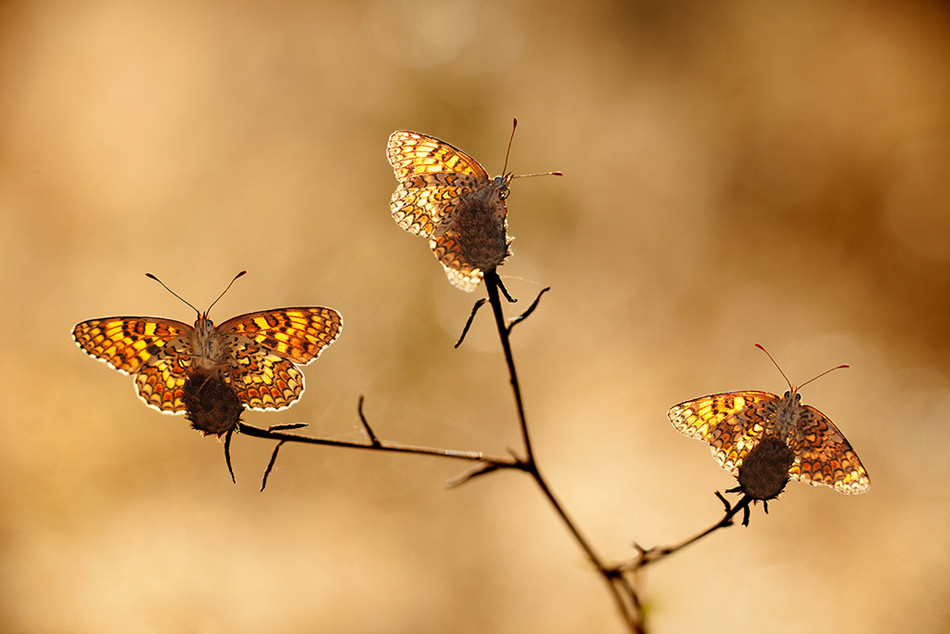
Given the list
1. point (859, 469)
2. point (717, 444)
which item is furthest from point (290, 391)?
point (859, 469)

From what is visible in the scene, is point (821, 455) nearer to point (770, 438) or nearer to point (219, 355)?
point (770, 438)

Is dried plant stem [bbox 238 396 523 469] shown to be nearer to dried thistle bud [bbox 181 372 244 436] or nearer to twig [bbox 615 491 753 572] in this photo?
dried thistle bud [bbox 181 372 244 436]

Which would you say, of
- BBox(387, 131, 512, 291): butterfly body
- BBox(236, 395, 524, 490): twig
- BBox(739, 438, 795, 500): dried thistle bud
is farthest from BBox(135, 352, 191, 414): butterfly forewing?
BBox(739, 438, 795, 500): dried thistle bud

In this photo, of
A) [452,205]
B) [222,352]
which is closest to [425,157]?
[452,205]

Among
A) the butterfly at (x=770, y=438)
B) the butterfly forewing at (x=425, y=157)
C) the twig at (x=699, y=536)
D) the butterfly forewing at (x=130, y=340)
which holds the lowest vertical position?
the twig at (x=699, y=536)

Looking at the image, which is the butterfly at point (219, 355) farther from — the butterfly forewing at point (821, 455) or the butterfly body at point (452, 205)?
the butterfly forewing at point (821, 455)

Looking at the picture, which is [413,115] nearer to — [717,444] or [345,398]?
[345,398]

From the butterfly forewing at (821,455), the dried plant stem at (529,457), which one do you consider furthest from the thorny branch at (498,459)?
the butterfly forewing at (821,455)
